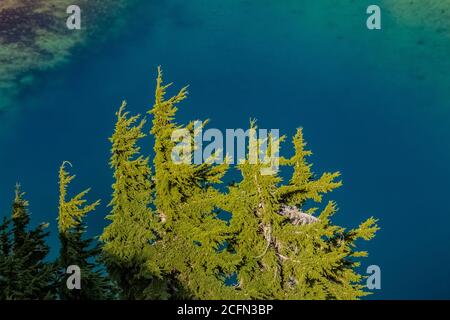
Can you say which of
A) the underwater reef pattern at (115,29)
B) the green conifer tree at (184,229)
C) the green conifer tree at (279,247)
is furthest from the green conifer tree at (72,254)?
the underwater reef pattern at (115,29)

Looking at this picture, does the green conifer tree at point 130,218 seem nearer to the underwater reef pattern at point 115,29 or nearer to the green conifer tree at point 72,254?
the green conifer tree at point 72,254

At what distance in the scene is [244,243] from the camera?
15758 millimetres

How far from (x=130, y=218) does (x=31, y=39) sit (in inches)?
2040

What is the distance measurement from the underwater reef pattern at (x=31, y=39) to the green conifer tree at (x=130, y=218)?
4847 cm

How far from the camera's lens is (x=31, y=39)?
2409 inches

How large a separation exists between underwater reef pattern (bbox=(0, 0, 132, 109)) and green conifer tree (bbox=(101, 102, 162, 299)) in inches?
1908

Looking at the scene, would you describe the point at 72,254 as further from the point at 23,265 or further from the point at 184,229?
the point at 184,229

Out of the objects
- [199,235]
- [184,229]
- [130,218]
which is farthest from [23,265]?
[199,235]

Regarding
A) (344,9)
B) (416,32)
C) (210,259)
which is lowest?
(210,259)

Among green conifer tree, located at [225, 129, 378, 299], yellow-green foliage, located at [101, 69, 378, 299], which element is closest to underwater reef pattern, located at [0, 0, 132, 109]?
yellow-green foliage, located at [101, 69, 378, 299]

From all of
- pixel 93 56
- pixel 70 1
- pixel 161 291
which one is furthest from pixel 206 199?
pixel 70 1

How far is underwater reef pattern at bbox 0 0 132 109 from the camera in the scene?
60281 mm

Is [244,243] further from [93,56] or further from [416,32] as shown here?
[416,32]

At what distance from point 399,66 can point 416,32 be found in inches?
235
